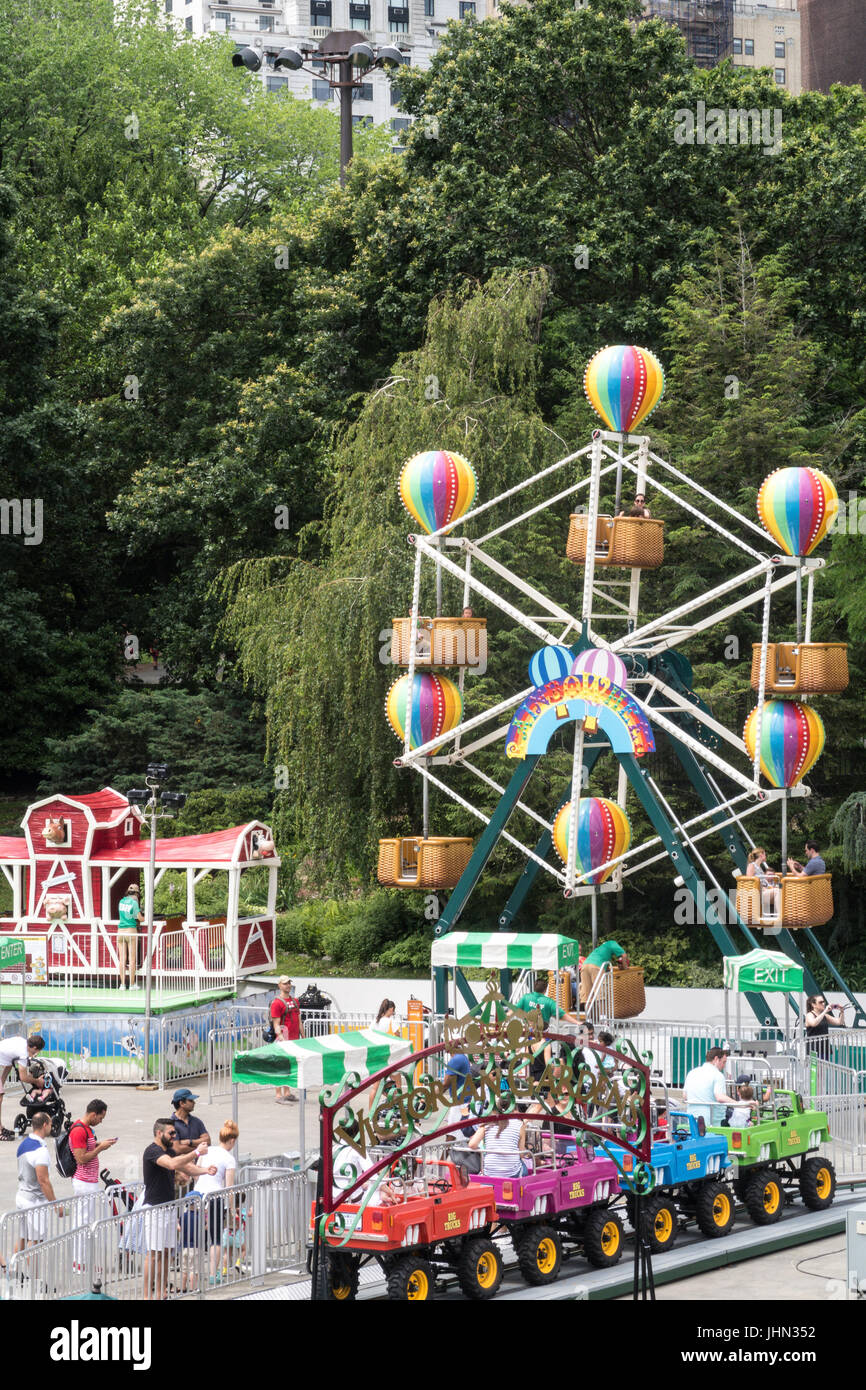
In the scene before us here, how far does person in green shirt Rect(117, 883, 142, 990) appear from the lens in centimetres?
3048

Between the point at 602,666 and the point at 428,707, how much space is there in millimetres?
2773

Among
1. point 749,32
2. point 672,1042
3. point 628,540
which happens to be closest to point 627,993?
point 672,1042

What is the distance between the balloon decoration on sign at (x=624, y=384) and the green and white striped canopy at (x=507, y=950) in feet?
22.8

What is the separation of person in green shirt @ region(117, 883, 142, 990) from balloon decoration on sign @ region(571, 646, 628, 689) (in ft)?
34.1

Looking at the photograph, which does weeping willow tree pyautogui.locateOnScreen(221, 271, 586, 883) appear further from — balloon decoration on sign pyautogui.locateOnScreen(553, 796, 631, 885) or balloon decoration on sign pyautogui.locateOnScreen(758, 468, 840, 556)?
balloon decoration on sign pyautogui.locateOnScreen(758, 468, 840, 556)

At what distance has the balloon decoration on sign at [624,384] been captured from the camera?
24000mm

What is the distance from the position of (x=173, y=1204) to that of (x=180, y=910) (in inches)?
925

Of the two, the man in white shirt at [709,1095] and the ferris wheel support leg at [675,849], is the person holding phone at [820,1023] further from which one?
the man in white shirt at [709,1095]

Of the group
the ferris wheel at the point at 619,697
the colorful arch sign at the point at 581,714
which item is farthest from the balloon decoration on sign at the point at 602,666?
the colorful arch sign at the point at 581,714

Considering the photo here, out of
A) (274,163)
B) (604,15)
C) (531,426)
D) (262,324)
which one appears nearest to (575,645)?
(531,426)

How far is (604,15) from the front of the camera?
39.7m

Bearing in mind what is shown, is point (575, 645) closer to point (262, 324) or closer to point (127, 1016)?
point (127, 1016)

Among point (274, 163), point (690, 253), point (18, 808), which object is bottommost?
point (18, 808)

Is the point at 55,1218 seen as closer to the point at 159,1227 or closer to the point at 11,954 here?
the point at 159,1227
